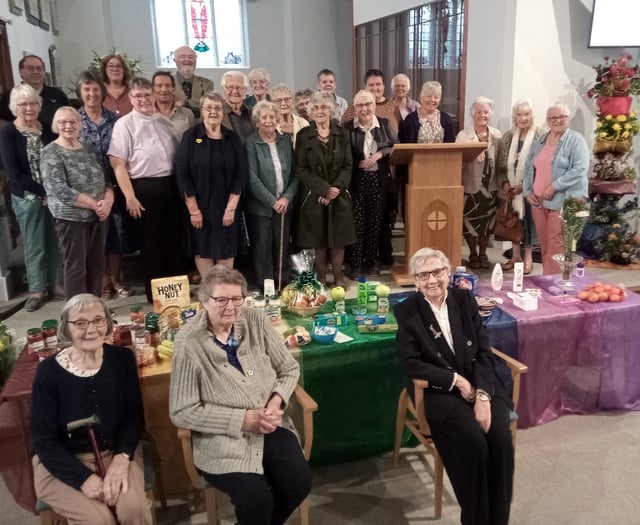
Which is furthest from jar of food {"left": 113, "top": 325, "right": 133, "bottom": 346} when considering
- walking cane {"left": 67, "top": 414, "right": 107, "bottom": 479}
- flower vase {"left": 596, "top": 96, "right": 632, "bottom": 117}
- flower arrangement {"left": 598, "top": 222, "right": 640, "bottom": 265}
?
flower vase {"left": 596, "top": 96, "right": 632, "bottom": 117}

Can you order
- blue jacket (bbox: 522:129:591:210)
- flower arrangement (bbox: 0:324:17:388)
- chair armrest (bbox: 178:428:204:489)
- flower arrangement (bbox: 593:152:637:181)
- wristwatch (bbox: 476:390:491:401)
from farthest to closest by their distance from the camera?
flower arrangement (bbox: 593:152:637:181), blue jacket (bbox: 522:129:591:210), flower arrangement (bbox: 0:324:17:388), wristwatch (bbox: 476:390:491:401), chair armrest (bbox: 178:428:204:489)

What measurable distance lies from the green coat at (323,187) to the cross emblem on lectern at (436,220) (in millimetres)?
531

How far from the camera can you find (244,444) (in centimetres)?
195

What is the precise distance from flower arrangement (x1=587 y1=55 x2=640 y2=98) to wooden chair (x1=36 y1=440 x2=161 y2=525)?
4.72 metres

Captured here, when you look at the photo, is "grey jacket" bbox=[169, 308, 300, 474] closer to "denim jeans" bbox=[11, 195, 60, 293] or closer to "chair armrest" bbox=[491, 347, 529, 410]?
"chair armrest" bbox=[491, 347, 529, 410]

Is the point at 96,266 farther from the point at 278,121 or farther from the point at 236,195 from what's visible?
the point at 278,121

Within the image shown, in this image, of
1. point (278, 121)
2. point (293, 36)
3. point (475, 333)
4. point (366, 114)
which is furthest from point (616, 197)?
point (293, 36)

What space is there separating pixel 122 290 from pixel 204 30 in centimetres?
673

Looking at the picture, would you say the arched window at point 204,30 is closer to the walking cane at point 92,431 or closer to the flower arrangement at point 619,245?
the flower arrangement at point 619,245

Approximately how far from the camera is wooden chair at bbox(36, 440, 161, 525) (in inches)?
71.1

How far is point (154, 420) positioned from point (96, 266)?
1820 mm

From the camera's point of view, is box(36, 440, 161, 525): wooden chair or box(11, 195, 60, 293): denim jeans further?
box(11, 195, 60, 293): denim jeans

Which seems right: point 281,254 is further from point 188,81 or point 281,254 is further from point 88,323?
point 88,323

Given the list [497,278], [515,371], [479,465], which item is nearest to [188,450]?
[479,465]
